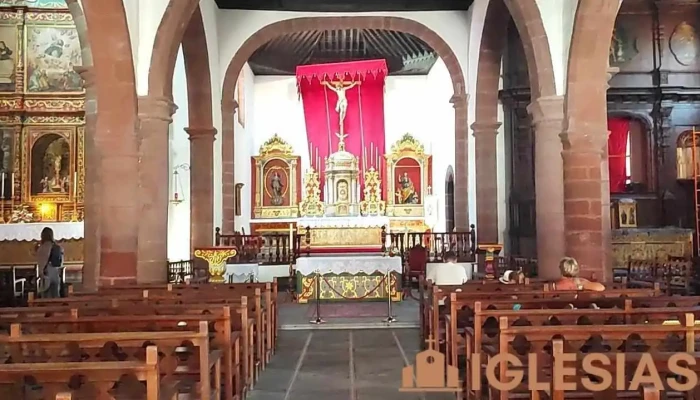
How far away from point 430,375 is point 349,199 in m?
13.7

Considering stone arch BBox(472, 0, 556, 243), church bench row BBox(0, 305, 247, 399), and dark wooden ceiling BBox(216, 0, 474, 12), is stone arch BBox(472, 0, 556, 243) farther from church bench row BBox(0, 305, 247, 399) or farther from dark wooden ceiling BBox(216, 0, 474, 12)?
church bench row BBox(0, 305, 247, 399)

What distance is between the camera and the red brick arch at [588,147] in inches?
373

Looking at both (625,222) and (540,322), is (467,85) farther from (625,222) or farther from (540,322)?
(540,322)

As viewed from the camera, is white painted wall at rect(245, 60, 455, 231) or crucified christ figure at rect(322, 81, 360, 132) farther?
white painted wall at rect(245, 60, 455, 231)

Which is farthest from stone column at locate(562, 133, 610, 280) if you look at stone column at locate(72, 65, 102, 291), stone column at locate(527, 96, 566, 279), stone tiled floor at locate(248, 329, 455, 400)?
stone column at locate(72, 65, 102, 291)

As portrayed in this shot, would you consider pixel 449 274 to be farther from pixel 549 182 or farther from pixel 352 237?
pixel 352 237

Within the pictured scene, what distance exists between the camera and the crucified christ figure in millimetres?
21438

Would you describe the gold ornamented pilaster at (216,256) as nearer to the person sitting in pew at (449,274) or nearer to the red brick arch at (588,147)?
the person sitting in pew at (449,274)

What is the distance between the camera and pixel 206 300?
6.69 m

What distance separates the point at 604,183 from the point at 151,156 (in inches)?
257

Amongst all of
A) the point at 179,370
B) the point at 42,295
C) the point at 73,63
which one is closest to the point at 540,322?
the point at 179,370

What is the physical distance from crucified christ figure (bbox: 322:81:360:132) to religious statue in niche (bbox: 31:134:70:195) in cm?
803

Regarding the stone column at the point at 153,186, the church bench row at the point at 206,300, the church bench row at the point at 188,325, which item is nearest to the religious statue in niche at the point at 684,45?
the stone column at the point at 153,186

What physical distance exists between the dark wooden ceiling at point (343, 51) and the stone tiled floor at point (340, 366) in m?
12.2
